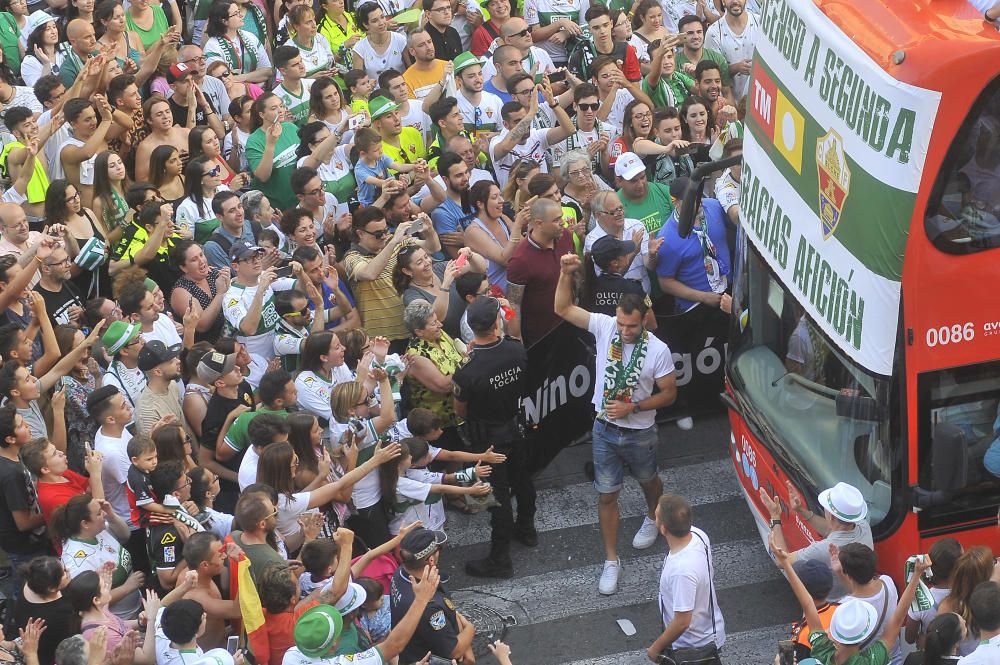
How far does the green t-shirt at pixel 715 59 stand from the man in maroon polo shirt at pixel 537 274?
15.1ft

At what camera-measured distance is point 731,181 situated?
434 inches

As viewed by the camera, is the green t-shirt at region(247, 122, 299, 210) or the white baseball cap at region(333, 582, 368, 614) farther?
the green t-shirt at region(247, 122, 299, 210)

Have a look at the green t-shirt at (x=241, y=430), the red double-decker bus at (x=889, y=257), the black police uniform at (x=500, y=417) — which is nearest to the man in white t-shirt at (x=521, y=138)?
the black police uniform at (x=500, y=417)

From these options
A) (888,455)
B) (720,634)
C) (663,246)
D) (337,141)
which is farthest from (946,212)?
(337,141)

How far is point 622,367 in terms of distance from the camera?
351 inches

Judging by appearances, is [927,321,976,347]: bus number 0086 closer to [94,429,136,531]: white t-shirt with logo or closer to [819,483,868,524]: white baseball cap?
[819,483,868,524]: white baseball cap

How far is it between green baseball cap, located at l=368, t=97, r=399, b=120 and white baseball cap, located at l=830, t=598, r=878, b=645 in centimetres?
674

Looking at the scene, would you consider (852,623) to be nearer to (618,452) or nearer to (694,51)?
(618,452)

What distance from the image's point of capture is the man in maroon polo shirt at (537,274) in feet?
33.3

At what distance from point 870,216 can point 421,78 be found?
710 centimetres

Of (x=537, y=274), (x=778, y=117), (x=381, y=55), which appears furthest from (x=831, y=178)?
(x=381, y=55)

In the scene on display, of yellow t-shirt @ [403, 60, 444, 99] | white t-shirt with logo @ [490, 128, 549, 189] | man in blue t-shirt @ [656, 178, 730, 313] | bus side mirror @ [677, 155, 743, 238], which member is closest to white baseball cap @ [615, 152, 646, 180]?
man in blue t-shirt @ [656, 178, 730, 313]

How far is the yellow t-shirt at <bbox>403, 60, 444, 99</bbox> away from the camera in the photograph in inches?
513

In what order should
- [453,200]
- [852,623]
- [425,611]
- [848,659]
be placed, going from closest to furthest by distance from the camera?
[852,623] < [848,659] < [425,611] < [453,200]
